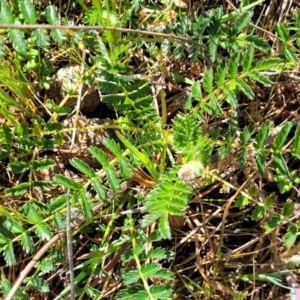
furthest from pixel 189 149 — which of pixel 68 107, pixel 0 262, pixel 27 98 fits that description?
pixel 0 262

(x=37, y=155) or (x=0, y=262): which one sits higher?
(x=37, y=155)

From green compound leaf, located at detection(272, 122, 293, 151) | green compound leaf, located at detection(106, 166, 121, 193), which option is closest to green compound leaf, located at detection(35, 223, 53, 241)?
green compound leaf, located at detection(106, 166, 121, 193)

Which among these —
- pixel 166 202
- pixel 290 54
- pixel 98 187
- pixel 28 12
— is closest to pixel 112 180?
pixel 98 187

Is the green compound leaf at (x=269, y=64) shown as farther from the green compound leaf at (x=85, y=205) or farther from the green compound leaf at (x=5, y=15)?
the green compound leaf at (x=5, y=15)

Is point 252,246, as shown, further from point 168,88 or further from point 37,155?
point 37,155

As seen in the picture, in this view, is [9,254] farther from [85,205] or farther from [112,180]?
[112,180]

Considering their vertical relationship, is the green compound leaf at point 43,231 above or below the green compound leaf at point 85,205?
below

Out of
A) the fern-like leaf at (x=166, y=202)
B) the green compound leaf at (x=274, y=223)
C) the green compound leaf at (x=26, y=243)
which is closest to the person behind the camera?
the fern-like leaf at (x=166, y=202)

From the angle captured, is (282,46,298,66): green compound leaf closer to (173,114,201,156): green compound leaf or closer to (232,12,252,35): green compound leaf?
(232,12,252,35): green compound leaf

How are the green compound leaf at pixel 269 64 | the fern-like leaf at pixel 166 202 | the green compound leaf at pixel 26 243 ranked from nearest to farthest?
the fern-like leaf at pixel 166 202, the green compound leaf at pixel 269 64, the green compound leaf at pixel 26 243

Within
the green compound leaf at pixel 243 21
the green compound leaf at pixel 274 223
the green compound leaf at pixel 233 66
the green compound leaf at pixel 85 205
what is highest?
the green compound leaf at pixel 243 21

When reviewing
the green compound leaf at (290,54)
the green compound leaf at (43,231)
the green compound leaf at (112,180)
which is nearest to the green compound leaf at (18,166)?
the green compound leaf at (43,231)
